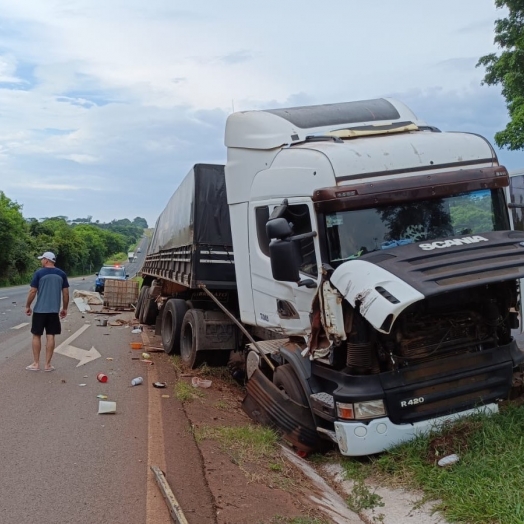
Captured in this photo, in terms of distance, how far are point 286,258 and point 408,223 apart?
121 cm

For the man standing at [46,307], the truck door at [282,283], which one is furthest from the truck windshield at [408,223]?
the man standing at [46,307]

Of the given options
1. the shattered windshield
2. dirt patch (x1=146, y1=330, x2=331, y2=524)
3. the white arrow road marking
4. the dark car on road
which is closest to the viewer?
dirt patch (x1=146, y1=330, x2=331, y2=524)

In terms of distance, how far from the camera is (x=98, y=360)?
1050 centimetres

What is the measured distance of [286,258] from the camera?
17.8 feet

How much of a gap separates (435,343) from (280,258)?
5.12 feet

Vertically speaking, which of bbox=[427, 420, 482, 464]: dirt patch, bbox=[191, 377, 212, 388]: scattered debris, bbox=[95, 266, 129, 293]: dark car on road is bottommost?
bbox=[191, 377, 212, 388]: scattered debris

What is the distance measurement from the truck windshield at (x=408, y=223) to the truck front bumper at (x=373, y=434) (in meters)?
1.43

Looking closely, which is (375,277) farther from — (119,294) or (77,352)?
(119,294)

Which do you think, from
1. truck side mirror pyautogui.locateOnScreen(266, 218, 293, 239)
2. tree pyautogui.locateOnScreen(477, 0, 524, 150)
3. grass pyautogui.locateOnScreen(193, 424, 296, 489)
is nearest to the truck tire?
grass pyautogui.locateOnScreen(193, 424, 296, 489)

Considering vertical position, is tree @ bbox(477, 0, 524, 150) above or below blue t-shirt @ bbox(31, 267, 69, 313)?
above

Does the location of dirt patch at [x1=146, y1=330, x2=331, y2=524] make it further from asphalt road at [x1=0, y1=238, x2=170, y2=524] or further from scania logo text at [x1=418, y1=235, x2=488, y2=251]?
scania logo text at [x1=418, y1=235, x2=488, y2=251]

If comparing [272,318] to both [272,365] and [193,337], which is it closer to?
[272,365]

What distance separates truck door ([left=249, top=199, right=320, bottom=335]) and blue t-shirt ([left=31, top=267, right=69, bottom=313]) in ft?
12.7

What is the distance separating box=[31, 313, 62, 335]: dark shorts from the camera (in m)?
9.28
